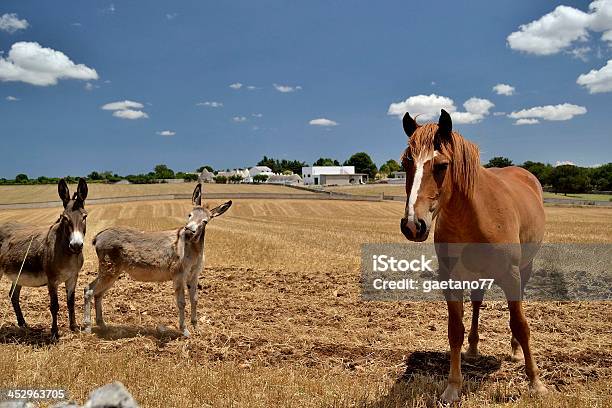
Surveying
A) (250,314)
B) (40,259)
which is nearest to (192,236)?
(250,314)

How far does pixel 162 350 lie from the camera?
7219 millimetres

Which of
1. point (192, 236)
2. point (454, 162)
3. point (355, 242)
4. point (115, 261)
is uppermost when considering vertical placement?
point (454, 162)

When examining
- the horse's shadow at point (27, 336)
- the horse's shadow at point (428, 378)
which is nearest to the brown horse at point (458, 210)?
the horse's shadow at point (428, 378)

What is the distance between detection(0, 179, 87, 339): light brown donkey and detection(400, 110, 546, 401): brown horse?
6050 millimetres

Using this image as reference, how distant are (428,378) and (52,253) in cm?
706

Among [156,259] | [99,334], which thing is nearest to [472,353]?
[156,259]

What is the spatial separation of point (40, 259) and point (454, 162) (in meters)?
7.83

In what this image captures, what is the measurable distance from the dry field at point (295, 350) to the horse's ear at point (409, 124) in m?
3.32

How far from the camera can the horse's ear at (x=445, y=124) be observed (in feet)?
14.6

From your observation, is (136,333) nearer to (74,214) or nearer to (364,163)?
(74,214)

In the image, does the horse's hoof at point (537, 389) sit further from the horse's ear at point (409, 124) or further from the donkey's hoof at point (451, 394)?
the horse's ear at point (409, 124)

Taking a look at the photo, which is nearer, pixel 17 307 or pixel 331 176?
pixel 17 307

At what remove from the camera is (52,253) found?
26.2ft

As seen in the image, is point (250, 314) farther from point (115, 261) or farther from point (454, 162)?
point (454, 162)
